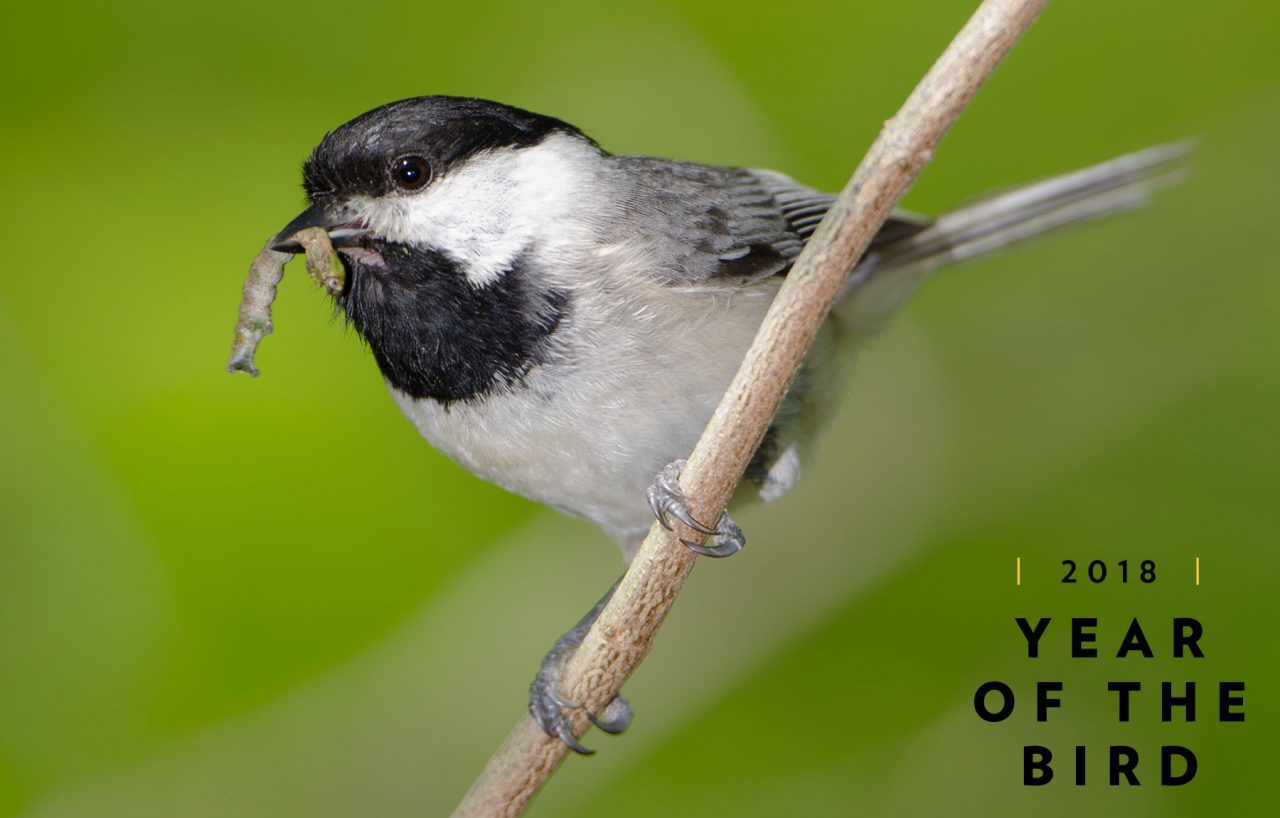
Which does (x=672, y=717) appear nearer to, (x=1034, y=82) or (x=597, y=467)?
(x=597, y=467)

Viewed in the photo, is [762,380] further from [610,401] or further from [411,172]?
[411,172]

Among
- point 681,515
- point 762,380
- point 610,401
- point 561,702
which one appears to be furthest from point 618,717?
point 762,380

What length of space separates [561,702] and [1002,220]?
52.1 inches

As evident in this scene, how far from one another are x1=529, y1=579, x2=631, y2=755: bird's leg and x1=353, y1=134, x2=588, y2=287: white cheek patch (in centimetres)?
60

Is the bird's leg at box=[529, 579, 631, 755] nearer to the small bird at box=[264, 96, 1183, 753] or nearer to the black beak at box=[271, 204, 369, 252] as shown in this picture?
the small bird at box=[264, 96, 1183, 753]

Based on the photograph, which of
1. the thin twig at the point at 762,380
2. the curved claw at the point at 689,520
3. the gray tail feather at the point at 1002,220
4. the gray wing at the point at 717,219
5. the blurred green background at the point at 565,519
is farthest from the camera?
the gray tail feather at the point at 1002,220

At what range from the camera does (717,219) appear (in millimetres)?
2336

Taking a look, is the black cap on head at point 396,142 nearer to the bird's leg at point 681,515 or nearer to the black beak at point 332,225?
the black beak at point 332,225

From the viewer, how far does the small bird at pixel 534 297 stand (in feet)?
6.60

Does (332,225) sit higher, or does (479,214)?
(479,214)

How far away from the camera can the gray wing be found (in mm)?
2195

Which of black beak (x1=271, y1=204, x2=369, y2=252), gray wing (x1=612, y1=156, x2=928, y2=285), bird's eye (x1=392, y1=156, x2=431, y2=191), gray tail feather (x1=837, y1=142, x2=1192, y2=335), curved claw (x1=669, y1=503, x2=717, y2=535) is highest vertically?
gray tail feather (x1=837, y1=142, x2=1192, y2=335)

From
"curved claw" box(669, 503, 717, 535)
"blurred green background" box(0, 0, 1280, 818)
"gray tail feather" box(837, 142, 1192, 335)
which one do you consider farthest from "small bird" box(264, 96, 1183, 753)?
"gray tail feather" box(837, 142, 1192, 335)

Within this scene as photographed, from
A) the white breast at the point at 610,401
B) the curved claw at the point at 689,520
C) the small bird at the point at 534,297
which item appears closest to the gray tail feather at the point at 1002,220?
the small bird at the point at 534,297
